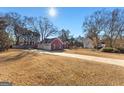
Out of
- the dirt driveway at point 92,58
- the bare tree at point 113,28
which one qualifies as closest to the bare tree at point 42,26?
the dirt driveway at point 92,58

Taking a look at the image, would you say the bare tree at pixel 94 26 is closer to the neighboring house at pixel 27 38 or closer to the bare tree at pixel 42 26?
the bare tree at pixel 42 26

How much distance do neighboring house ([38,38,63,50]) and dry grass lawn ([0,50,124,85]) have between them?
0.30 ft

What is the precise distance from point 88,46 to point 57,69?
15.4 inches

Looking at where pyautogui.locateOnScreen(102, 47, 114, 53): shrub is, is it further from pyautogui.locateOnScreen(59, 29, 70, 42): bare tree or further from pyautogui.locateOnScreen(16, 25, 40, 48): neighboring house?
pyautogui.locateOnScreen(16, 25, 40, 48): neighboring house

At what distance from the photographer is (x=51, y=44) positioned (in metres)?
2.43

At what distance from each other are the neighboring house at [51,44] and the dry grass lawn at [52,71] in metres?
0.09

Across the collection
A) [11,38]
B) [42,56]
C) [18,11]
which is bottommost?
[42,56]

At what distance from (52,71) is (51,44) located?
278mm

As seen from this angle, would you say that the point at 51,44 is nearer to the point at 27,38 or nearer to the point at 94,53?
the point at 27,38

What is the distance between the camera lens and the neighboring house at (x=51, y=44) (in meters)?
2.38

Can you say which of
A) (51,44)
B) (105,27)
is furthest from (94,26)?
(51,44)
